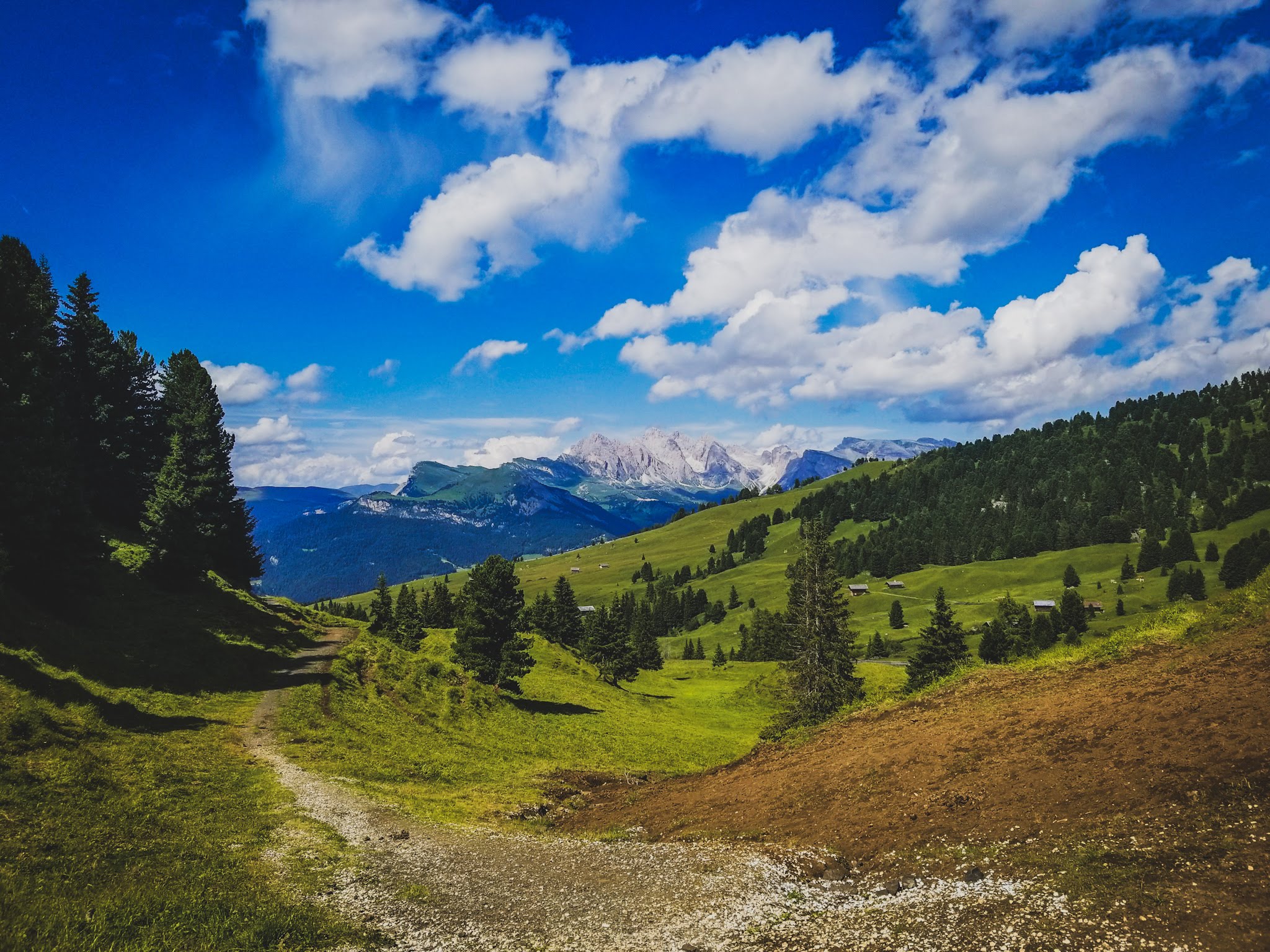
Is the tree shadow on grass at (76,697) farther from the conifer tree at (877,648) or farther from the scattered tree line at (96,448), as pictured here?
the conifer tree at (877,648)

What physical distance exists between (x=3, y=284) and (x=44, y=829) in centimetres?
3370

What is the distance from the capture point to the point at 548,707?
6050cm

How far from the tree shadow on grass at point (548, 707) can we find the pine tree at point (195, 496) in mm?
33412

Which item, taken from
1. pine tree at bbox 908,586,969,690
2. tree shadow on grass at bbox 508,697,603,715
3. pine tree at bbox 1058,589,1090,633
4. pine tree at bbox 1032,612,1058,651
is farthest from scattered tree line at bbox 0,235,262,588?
pine tree at bbox 1058,589,1090,633

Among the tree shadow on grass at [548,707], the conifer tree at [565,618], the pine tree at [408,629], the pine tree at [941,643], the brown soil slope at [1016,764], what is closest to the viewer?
the brown soil slope at [1016,764]

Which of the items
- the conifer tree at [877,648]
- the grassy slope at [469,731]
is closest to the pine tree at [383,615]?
the grassy slope at [469,731]

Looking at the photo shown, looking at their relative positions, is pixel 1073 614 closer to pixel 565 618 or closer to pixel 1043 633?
pixel 1043 633

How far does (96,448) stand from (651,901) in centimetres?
7860

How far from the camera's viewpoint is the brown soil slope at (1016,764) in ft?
53.3

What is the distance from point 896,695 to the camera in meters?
35.8

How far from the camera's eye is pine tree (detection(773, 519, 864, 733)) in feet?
175

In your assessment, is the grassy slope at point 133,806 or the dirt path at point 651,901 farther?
the grassy slope at point 133,806

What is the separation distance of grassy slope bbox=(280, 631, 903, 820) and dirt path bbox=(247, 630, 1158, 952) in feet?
22.4

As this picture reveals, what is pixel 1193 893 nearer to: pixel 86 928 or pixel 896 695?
pixel 86 928
